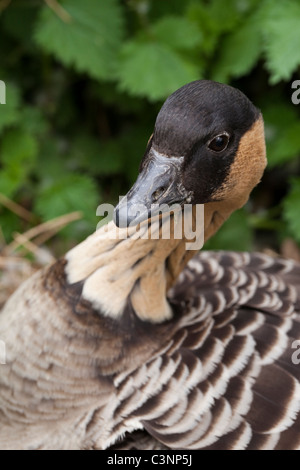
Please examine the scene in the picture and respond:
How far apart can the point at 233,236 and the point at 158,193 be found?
1.64m

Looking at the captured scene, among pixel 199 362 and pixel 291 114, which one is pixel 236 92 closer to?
pixel 199 362

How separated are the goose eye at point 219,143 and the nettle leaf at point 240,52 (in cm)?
132

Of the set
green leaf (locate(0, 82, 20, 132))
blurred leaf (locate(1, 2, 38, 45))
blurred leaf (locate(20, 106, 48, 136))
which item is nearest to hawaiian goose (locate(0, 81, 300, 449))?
green leaf (locate(0, 82, 20, 132))

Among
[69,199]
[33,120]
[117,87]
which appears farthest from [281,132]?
[33,120]


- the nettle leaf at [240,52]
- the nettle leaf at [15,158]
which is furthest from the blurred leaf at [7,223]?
the nettle leaf at [240,52]

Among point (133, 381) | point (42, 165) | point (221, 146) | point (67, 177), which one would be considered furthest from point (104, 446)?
point (42, 165)

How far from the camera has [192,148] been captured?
1606 millimetres

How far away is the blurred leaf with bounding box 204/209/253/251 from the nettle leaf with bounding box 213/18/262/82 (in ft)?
2.28

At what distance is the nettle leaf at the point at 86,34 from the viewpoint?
2.87m

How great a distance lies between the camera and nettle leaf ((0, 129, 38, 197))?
2.98 meters

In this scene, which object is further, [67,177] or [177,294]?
[67,177]

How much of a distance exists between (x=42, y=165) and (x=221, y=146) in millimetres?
1847

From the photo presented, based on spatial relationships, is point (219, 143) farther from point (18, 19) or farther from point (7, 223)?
point (18, 19)

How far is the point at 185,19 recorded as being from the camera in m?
3.04
